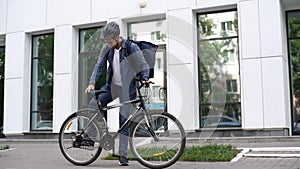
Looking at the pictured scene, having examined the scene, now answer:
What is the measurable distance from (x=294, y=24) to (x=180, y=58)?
3052 mm

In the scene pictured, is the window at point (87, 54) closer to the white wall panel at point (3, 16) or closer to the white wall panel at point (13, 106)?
the white wall panel at point (13, 106)

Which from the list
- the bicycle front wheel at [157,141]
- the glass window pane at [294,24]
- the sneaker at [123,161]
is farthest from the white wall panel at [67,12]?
the bicycle front wheel at [157,141]

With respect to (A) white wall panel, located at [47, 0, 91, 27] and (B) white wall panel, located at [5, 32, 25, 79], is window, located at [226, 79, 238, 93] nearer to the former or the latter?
(A) white wall panel, located at [47, 0, 91, 27]

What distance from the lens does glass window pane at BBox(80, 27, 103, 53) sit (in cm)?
1250

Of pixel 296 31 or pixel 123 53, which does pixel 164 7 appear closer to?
pixel 296 31

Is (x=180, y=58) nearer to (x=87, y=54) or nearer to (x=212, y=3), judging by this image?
(x=212, y=3)

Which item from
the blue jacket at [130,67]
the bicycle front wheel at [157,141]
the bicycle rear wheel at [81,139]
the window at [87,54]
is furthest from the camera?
the window at [87,54]

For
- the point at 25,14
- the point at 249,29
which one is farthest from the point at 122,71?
the point at 25,14

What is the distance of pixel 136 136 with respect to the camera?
5254mm

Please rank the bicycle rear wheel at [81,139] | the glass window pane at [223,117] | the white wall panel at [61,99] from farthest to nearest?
the white wall panel at [61,99], the glass window pane at [223,117], the bicycle rear wheel at [81,139]

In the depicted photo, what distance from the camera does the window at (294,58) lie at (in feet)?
34.9

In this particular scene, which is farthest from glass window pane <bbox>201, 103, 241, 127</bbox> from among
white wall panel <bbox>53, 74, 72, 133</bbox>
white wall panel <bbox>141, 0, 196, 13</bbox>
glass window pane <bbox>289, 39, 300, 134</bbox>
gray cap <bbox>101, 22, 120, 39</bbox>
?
gray cap <bbox>101, 22, 120, 39</bbox>

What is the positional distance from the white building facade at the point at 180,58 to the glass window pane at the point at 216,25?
26 mm

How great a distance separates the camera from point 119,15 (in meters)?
11.8
